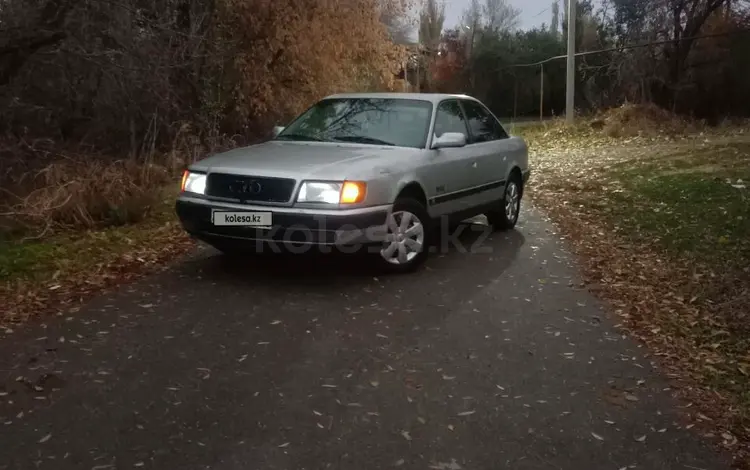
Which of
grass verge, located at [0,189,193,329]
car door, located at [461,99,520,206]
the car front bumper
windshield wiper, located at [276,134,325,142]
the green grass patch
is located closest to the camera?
grass verge, located at [0,189,193,329]

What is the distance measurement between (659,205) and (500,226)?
2.76 meters

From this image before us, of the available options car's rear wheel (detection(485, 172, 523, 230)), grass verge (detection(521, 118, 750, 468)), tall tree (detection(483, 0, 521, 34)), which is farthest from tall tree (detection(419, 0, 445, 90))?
car's rear wheel (detection(485, 172, 523, 230))

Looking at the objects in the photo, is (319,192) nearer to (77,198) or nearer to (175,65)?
(77,198)

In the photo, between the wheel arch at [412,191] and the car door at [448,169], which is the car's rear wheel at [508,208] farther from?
the wheel arch at [412,191]

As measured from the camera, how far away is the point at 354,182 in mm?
6266

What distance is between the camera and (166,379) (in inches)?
175

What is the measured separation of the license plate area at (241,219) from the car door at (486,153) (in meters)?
2.72

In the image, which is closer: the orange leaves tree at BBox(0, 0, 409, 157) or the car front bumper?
the car front bumper

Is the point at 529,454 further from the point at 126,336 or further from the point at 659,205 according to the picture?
the point at 659,205

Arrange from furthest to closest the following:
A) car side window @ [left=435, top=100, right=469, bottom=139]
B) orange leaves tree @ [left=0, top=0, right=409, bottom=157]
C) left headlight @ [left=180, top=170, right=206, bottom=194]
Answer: orange leaves tree @ [left=0, top=0, right=409, bottom=157] < car side window @ [left=435, top=100, right=469, bottom=139] < left headlight @ [left=180, top=170, right=206, bottom=194]

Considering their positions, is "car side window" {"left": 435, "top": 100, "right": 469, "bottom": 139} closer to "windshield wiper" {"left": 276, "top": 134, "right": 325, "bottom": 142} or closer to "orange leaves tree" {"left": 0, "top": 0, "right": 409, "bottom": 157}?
"windshield wiper" {"left": 276, "top": 134, "right": 325, "bottom": 142}

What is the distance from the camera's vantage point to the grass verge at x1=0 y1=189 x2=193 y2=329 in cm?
601

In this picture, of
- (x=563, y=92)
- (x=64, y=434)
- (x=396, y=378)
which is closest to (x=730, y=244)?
(x=396, y=378)

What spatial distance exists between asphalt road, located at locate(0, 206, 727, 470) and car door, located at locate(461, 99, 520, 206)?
6.18 ft
